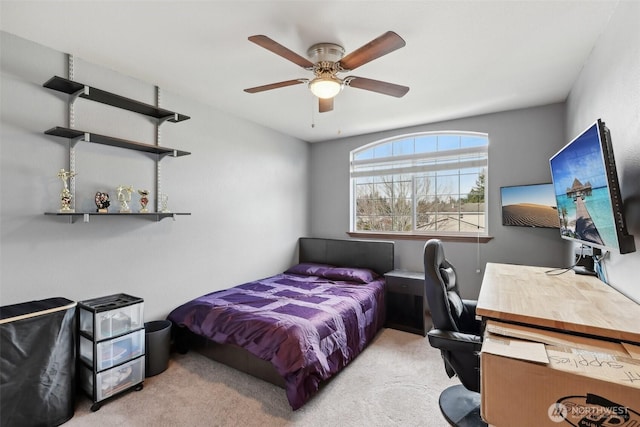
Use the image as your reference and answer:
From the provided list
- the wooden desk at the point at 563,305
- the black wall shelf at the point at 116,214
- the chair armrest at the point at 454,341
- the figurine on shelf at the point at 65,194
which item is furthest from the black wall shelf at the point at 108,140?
the wooden desk at the point at 563,305

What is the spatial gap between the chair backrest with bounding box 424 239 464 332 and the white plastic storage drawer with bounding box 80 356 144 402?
227cm

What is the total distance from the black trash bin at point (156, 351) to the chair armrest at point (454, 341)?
7.30ft

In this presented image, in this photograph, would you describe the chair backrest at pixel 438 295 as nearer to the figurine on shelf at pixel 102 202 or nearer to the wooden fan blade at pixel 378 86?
the wooden fan blade at pixel 378 86

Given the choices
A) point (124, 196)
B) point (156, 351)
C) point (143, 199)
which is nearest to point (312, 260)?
point (156, 351)

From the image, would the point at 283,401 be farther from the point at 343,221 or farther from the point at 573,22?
the point at 573,22

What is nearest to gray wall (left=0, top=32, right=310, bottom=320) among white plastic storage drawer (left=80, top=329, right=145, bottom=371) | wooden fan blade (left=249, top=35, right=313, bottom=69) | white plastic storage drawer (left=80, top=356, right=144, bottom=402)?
white plastic storage drawer (left=80, top=329, right=145, bottom=371)

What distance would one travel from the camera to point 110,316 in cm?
222

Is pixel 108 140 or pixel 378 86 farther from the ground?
pixel 378 86

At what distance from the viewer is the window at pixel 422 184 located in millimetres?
3828

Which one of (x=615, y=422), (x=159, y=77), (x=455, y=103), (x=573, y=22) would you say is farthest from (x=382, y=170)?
(x=615, y=422)

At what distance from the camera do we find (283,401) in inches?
87.5

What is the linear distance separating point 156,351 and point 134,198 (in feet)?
4.49

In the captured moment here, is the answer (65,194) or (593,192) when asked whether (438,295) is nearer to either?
(593,192)

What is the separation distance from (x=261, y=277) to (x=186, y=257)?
1.21 meters
